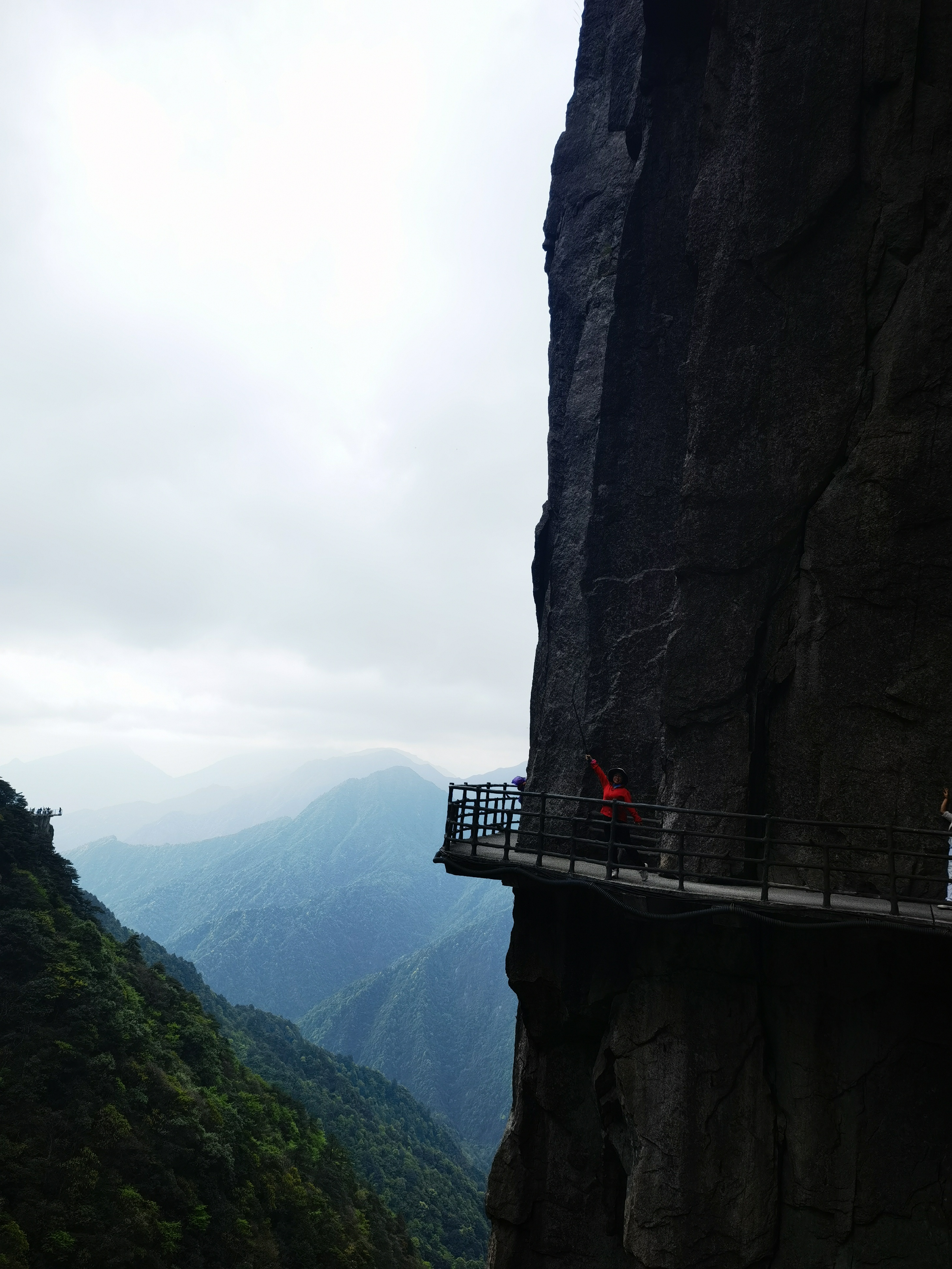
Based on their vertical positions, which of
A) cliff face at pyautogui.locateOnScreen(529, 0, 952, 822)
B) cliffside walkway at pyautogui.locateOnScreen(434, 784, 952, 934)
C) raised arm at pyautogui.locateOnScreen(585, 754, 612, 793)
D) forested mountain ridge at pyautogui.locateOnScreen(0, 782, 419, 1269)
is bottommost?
forested mountain ridge at pyautogui.locateOnScreen(0, 782, 419, 1269)

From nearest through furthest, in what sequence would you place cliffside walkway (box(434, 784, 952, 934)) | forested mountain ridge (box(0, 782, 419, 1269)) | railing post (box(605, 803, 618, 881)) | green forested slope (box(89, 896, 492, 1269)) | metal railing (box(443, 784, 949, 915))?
cliffside walkway (box(434, 784, 952, 934))
metal railing (box(443, 784, 949, 915))
railing post (box(605, 803, 618, 881))
forested mountain ridge (box(0, 782, 419, 1269))
green forested slope (box(89, 896, 492, 1269))

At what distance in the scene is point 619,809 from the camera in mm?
12547

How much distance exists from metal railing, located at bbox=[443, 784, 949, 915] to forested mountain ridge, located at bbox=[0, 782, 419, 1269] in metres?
23.0

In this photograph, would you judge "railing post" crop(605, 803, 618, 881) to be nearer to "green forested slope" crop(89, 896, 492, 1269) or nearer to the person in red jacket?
the person in red jacket

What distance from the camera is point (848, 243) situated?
41.3 ft

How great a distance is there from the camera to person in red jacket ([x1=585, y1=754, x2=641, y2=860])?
11.7 meters

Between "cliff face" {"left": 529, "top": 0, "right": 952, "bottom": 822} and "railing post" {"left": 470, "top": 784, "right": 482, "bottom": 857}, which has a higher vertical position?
"cliff face" {"left": 529, "top": 0, "right": 952, "bottom": 822}

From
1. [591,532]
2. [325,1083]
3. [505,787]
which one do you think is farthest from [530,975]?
[325,1083]

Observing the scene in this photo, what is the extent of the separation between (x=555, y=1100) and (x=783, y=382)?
13.4m

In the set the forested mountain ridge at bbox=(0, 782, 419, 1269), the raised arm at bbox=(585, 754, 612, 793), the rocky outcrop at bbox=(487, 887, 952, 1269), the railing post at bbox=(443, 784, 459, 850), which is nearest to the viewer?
the rocky outcrop at bbox=(487, 887, 952, 1269)

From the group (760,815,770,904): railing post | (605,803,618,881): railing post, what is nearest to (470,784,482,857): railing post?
(605,803,618,881): railing post

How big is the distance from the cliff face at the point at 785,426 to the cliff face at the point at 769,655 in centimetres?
5

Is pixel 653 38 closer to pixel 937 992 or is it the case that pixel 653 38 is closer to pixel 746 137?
pixel 746 137

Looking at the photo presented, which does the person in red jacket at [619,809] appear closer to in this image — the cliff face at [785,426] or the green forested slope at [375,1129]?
the cliff face at [785,426]
